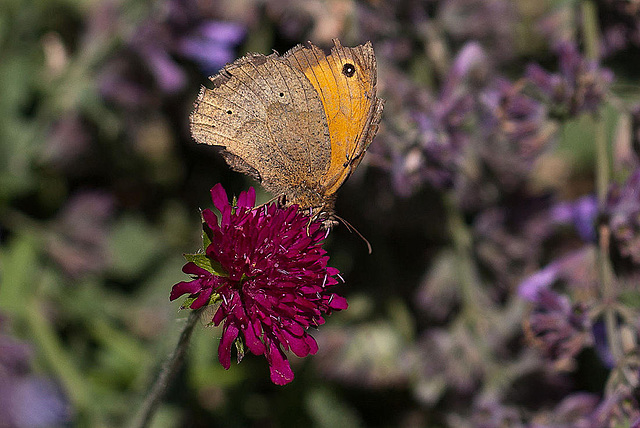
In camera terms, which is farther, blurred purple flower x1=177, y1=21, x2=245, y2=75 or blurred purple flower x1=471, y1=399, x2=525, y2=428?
blurred purple flower x1=177, y1=21, x2=245, y2=75

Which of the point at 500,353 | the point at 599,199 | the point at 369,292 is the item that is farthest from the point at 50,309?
the point at 599,199

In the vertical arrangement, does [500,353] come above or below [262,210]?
below

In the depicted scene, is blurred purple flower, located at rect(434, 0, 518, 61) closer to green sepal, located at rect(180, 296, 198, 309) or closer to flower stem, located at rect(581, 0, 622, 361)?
flower stem, located at rect(581, 0, 622, 361)

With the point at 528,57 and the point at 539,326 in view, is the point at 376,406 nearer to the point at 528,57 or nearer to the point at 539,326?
the point at 539,326

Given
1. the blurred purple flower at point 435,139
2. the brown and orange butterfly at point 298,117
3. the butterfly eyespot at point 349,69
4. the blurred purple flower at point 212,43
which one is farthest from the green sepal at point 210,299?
the blurred purple flower at point 212,43

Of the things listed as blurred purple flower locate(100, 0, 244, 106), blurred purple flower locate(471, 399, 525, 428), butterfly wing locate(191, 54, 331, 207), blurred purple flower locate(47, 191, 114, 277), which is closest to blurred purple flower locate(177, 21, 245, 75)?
blurred purple flower locate(100, 0, 244, 106)

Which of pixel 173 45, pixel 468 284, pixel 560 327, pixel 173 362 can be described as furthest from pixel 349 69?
pixel 173 45

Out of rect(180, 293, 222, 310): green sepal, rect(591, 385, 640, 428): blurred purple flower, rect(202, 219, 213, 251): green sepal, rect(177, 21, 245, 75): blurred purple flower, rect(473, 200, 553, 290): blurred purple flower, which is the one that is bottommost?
rect(591, 385, 640, 428): blurred purple flower
